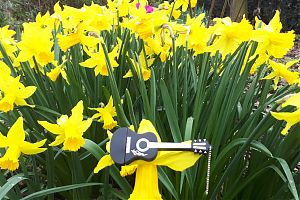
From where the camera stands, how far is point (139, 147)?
0.86 meters

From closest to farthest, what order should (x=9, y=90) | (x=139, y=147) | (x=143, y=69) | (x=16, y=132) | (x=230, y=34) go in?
1. (x=139, y=147)
2. (x=16, y=132)
3. (x=9, y=90)
4. (x=230, y=34)
5. (x=143, y=69)

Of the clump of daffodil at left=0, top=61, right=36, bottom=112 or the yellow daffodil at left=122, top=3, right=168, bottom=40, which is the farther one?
the yellow daffodil at left=122, top=3, right=168, bottom=40

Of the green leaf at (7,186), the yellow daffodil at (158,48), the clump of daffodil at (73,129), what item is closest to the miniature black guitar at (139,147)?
the clump of daffodil at (73,129)

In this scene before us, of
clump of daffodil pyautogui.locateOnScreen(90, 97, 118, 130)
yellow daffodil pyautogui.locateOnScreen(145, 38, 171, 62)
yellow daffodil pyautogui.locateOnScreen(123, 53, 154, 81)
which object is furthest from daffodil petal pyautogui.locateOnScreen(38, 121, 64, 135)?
yellow daffodil pyautogui.locateOnScreen(145, 38, 171, 62)

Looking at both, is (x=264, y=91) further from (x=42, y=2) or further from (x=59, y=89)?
(x=42, y=2)

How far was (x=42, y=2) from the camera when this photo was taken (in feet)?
31.3

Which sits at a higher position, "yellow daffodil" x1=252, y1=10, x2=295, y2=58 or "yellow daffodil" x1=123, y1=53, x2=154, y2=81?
"yellow daffodil" x1=252, y1=10, x2=295, y2=58

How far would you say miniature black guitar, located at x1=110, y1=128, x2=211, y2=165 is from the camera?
2.77 ft

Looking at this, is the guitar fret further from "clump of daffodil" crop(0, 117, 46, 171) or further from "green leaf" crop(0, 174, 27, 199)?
"green leaf" crop(0, 174, 27, 199)

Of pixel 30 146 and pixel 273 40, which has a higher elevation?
pixel 273 40

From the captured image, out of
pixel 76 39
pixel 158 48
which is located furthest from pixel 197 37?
pixel 76 39

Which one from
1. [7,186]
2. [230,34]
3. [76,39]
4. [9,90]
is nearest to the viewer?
[7,186]

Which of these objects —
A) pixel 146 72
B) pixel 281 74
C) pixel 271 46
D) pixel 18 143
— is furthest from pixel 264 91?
pixel 18 143

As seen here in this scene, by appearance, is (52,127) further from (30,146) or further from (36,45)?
(36,45)
